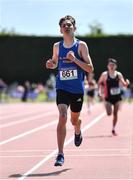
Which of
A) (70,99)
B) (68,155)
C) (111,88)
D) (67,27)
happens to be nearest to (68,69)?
(70,99)

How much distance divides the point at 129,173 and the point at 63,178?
3.26 ft

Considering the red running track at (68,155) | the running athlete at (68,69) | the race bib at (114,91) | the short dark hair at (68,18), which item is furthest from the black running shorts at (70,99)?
the race bib at (114,91)

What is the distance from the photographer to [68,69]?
11.5 metres

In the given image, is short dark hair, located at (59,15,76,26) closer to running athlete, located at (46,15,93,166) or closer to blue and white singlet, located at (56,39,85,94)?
running athlete, located at (46,15,93,166)

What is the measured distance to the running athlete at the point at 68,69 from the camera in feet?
37.4

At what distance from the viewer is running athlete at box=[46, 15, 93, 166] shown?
1139cm

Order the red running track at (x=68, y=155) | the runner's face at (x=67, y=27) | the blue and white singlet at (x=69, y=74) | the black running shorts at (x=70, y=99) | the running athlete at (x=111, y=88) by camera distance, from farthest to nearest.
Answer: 1. the running athlete at (x=111, y=88)
2. the black running shorts at (x=70, y=99)
3. the blue and white singlet at (x=69, y=74)
4. the runner's face at (x=67, y=27)
5. the red running track at (x=68, y=155)

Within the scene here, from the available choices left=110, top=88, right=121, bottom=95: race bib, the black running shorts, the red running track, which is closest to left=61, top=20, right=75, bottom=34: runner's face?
the black running shorts

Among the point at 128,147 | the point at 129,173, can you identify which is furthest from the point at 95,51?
the point at 129,173

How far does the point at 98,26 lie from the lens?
7256cm

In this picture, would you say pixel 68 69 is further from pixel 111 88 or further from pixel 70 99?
pixel 111 88

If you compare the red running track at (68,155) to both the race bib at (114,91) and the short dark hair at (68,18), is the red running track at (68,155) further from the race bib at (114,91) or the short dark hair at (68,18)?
the short dark hair at (68,18)

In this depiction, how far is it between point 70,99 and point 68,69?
0.52 m

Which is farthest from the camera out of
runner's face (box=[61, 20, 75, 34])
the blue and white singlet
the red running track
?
the blue and white singlet
